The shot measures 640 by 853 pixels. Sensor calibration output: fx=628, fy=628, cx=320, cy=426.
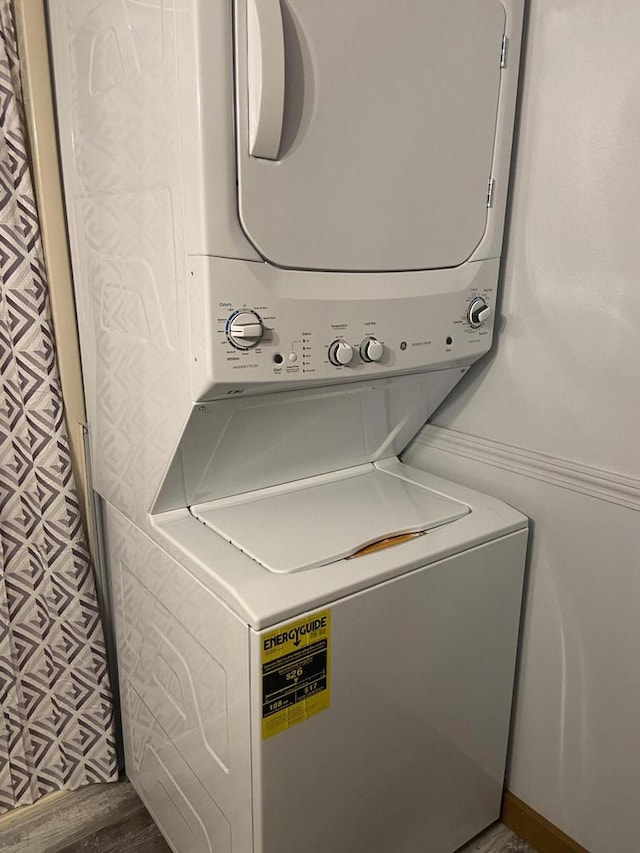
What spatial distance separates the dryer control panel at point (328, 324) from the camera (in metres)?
1.03

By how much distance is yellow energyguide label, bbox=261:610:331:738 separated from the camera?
3.45 ft

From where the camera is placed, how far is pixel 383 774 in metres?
1.31

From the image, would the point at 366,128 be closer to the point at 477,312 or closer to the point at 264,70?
the point at 264,70

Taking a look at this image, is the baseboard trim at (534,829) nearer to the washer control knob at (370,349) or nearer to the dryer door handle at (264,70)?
the washer control knob at (370,349)

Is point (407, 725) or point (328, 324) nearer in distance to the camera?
point (328, 324)

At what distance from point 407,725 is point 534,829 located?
61cm

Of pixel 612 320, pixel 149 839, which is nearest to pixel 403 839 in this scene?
pixel 149 839

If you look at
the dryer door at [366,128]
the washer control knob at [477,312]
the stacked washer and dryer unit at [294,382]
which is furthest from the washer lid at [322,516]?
the dryer door at [366,128]

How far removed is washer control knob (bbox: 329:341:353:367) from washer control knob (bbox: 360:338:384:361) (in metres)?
0.05

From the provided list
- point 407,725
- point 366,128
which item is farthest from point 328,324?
point 407,725

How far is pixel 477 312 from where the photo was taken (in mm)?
1408

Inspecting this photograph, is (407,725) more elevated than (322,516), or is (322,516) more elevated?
(322,516)

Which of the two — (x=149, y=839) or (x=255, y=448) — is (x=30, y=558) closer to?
(x=255, y=448)

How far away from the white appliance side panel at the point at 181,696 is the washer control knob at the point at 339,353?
19.2 inches
